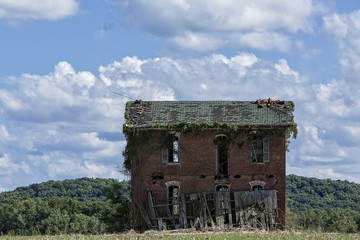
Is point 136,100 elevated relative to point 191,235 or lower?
elevated

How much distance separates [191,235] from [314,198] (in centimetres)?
8682

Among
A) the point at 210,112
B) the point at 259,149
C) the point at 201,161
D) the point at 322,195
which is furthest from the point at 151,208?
the point at 322,195

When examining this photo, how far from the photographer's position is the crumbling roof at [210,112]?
4375 cm

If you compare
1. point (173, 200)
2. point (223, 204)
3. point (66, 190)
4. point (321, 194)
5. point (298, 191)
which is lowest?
point (223, 204)

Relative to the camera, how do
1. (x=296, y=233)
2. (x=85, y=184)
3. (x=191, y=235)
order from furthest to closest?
1. (x=85, y=184)
2. (x=296, y=233)
3. (x=191, y=235)

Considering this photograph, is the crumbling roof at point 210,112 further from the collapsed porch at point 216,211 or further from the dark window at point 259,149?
the collapsed porch at point 216,211

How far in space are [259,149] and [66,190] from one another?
108 m

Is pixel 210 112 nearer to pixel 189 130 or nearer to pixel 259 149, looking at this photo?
pixel 189 130

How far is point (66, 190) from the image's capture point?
145 meters

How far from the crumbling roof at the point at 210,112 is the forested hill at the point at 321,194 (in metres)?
71.5

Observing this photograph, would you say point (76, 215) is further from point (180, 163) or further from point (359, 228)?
point (180, 163)

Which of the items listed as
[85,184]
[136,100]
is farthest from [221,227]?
[85,184]

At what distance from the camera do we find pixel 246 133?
43.4 metres

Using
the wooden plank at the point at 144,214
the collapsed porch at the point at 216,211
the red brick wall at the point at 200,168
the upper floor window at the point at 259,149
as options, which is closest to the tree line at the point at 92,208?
the wooden plank at the point at 144,214
